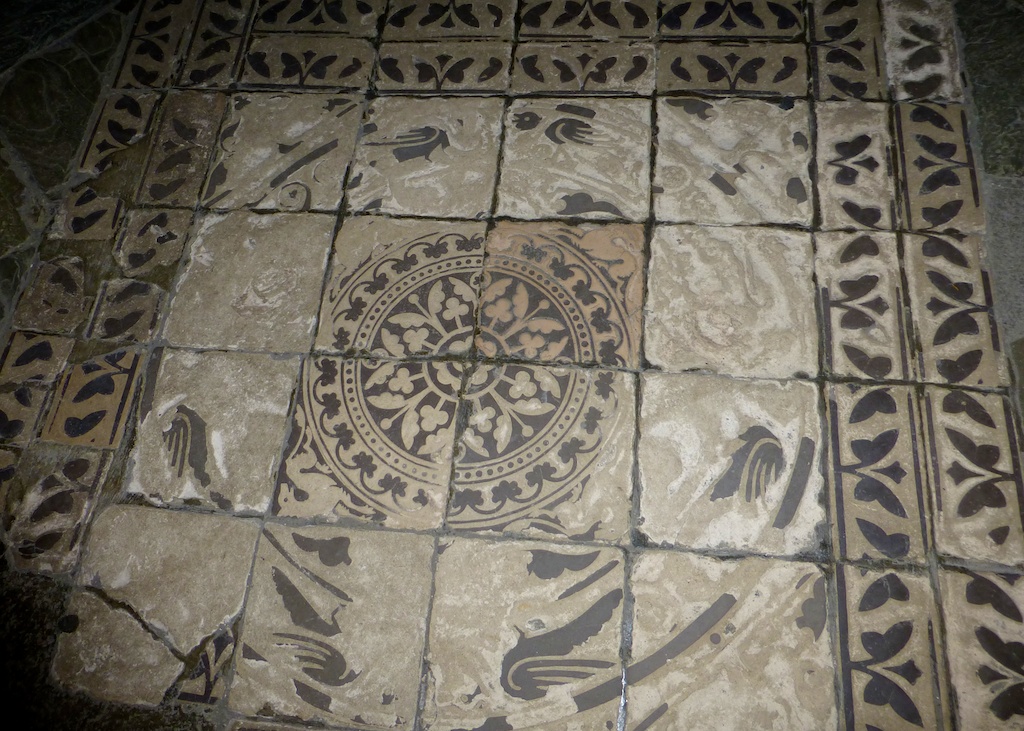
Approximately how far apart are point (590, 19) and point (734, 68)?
42cm

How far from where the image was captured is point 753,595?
142 cm

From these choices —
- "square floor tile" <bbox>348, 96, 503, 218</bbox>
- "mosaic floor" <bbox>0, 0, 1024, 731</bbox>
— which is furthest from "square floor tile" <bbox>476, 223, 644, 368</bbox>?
"square floor tile" <bbox>348, 96, 503, 218</bbox>

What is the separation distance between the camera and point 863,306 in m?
1.60

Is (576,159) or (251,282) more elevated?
(576,159)

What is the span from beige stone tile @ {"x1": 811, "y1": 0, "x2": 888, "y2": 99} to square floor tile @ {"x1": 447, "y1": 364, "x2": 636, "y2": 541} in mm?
983

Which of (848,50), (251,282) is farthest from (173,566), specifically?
(848,50)

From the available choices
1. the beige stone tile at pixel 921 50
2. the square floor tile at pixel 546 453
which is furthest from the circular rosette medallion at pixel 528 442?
the beige stone tile at pixel 921 50

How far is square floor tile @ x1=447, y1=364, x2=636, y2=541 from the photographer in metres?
1.50

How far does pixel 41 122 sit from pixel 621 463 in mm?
1793

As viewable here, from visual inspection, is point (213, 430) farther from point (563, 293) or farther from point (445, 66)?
point (445, 66)

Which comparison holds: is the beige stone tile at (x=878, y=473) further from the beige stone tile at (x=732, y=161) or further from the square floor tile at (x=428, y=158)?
the square floor tile at (x=428, y=158)

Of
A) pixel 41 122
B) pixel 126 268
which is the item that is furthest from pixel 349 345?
pixel 41 122

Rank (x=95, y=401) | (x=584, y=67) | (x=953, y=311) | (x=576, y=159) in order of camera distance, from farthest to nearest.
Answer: (x=584, y=67)
(x=576, y=159)
(x=95, y=401)
(x=953, y=311)

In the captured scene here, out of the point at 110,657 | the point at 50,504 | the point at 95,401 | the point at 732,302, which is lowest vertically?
the point at 110,657
